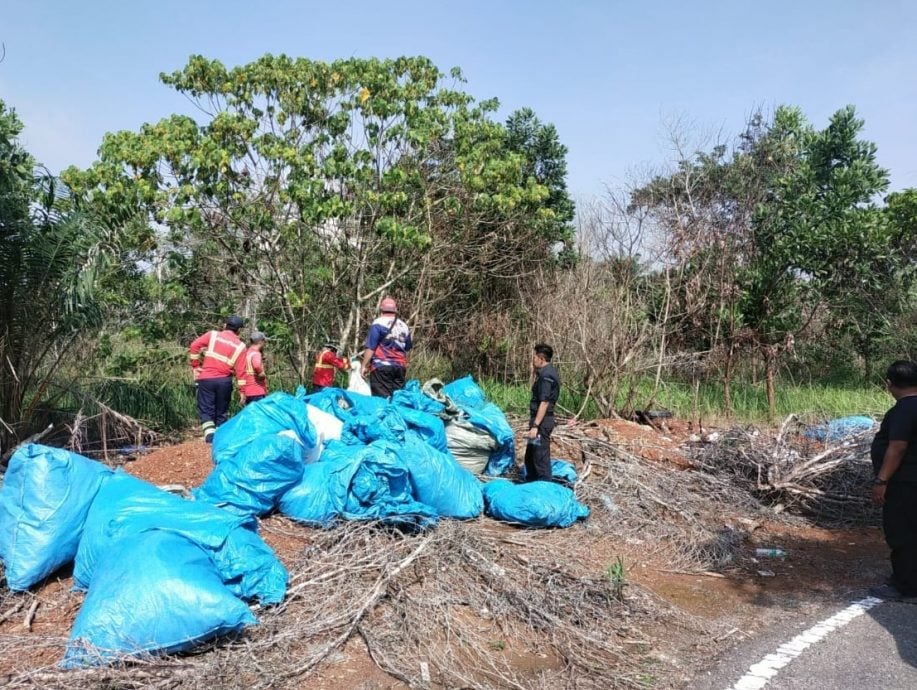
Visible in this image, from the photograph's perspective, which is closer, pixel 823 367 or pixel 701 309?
pixel 701 309

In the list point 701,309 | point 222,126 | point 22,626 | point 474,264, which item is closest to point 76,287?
point 222,126

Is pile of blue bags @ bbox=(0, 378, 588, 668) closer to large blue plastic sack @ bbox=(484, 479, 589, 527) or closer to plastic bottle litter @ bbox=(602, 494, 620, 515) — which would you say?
large blue plastic sack @ bbox=(484, 479, 589, 527)

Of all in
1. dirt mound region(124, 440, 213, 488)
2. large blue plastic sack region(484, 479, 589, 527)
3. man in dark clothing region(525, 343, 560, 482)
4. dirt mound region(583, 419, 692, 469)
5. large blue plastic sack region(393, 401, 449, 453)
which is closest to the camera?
large blue plastic sack region(484, 479, 589, 527)

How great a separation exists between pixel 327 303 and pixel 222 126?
2680mm

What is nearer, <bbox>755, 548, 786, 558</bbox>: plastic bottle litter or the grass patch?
<bbox>755, 548, 786, 558</bbox>: plastic bottle litter

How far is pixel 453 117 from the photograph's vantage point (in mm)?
9703

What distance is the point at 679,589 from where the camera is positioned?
4.85 m

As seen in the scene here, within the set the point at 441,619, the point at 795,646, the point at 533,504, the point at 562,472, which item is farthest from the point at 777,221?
the point at 441,619

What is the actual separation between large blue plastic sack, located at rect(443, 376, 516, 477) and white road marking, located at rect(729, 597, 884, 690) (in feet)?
9.48

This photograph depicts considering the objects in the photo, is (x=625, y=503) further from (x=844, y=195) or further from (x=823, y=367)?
(x=823, y=367)

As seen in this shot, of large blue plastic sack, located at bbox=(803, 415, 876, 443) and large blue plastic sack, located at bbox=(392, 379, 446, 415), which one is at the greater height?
large blue plastic sack, located at bbox=(392, 379, 446, 415)

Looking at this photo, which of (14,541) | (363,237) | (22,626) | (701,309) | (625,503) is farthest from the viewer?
(701,309)

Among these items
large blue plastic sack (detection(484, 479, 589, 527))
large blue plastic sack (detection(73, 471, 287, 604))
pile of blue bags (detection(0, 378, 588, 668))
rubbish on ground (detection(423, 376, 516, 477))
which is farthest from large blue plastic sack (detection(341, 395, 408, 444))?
large blue plastic sack (detection(73, 471, 287, 604))

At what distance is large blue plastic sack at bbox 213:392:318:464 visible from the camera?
192 inches
